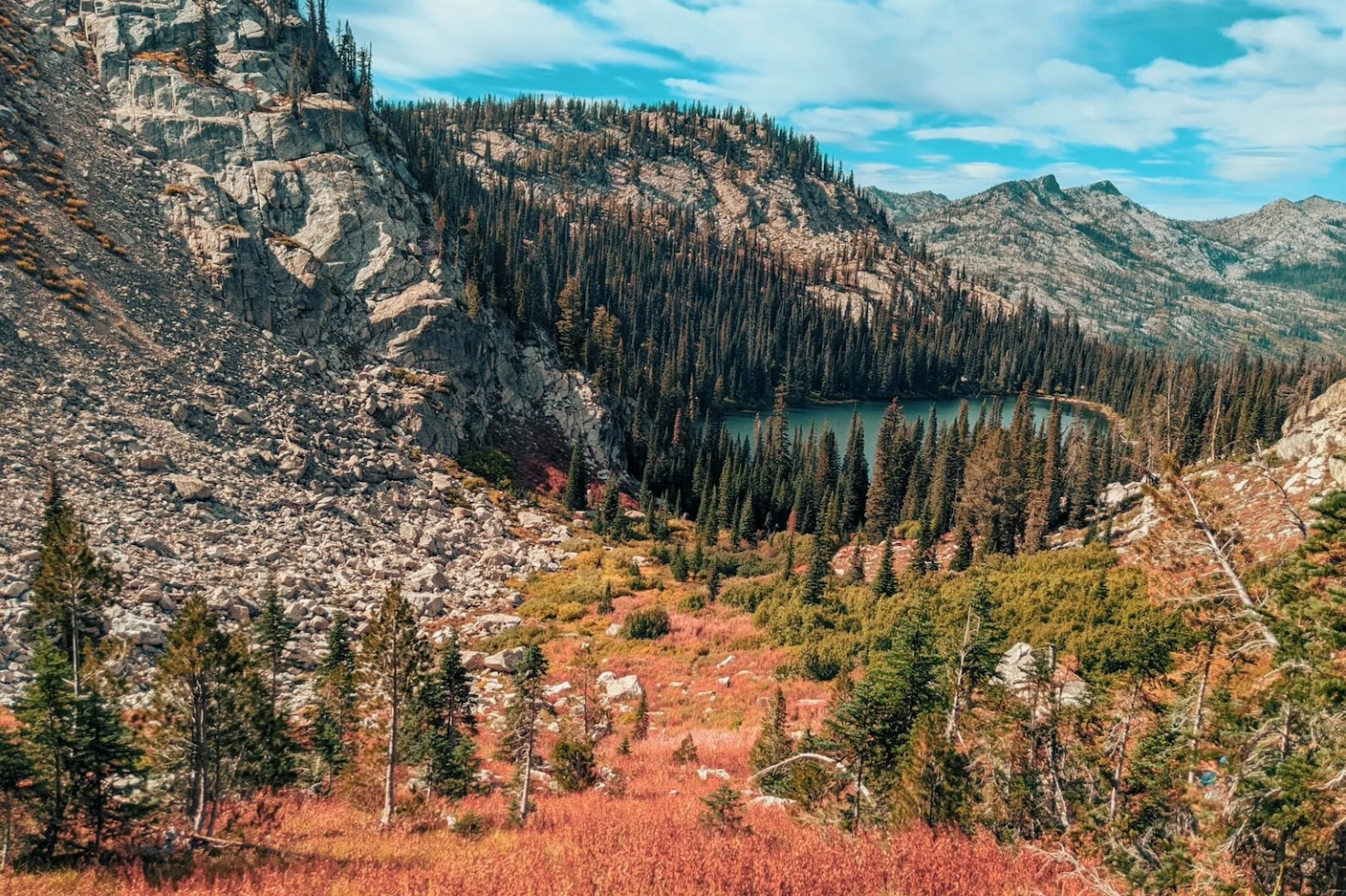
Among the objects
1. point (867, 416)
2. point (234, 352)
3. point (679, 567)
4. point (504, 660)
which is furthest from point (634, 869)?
point (867, 416)

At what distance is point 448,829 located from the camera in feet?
51.3

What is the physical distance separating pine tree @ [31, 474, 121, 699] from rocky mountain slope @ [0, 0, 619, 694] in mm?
4728

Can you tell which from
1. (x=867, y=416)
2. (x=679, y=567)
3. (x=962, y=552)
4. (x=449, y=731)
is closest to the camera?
(x=449, y=731)

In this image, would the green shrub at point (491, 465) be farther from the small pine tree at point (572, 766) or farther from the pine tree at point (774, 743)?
the pine tree at point (774, 743)

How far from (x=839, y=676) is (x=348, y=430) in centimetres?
4884

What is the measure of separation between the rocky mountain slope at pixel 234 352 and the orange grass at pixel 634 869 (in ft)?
73.1

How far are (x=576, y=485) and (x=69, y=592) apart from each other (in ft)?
169

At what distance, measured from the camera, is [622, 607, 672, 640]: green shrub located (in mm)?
43750

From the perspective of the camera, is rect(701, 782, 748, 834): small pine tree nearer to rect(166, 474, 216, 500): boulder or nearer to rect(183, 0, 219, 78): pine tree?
rect(166, 474, 216, 500): boulder

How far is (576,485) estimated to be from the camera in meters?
72.6

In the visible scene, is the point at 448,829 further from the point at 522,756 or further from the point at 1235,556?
the point at 1235,556

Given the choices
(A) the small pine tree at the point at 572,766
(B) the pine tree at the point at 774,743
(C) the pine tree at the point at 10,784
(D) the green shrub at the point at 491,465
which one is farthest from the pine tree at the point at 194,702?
(D) the green shrub at the point at 491,465

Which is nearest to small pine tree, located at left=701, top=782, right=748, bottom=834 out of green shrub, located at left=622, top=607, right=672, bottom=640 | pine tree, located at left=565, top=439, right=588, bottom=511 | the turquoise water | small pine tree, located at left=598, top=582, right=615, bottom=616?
green shrub, located at left=622, top=607, right=672, bottom=640

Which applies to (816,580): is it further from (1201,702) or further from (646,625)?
(1201,702)
